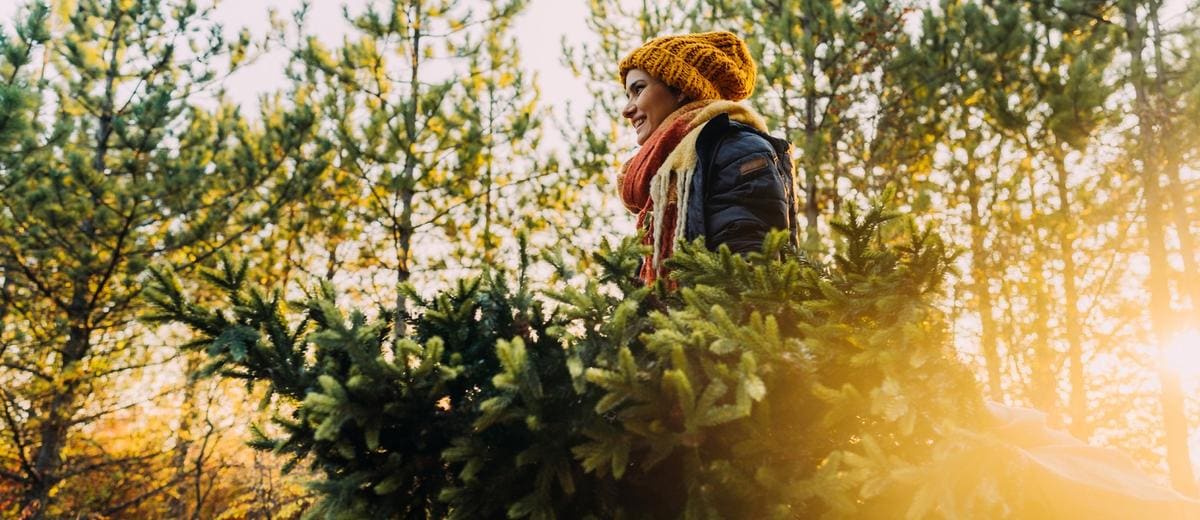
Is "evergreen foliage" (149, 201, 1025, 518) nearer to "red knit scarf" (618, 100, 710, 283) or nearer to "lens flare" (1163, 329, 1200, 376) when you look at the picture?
"red knit scarf" (618, 100, 710, 283)

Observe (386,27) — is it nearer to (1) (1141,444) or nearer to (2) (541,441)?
(2) (541,441)

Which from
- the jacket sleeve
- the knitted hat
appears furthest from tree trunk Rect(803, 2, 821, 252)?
the jacket sleeve

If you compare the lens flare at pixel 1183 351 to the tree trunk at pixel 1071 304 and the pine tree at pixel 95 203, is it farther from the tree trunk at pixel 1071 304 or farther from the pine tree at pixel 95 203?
the pine tree at pixel 95 203

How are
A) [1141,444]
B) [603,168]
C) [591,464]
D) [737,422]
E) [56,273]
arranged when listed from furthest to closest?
[1141,444] < [603,168] < [56,273] < [737,422] < [591,464]

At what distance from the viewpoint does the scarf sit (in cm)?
206

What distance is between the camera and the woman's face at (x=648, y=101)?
2.48m

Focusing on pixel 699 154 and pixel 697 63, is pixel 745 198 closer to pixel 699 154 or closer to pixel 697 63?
pixel 699 154

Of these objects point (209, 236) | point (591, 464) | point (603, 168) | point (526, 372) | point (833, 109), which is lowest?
point (591, 464)

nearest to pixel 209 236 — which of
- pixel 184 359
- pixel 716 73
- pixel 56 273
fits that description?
pixel 56 273

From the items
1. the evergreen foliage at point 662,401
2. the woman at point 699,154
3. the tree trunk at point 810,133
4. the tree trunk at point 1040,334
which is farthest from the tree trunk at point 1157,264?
the evergreen foliage at point 662,401

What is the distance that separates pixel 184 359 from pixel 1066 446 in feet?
32.3

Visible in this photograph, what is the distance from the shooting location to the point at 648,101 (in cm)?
249

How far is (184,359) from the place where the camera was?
334 inches

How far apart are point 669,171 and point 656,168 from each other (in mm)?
176
